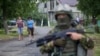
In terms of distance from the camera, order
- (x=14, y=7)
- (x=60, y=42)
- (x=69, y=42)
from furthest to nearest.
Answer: (x=14, y=7) < (x=69, y=42) < (x=60, y=42)

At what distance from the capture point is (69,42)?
184 inches

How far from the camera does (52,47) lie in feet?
15.3

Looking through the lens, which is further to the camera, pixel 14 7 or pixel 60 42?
pixel 14 7

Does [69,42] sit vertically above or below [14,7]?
above

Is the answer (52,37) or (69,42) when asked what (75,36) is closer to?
(69,42)

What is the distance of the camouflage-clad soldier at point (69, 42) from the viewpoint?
15.2 ft

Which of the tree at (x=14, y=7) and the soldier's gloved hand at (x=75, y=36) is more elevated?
the soldier's gloved hand at (x=75, y=36)

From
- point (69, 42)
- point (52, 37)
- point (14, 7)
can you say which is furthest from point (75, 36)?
point (14, 7)

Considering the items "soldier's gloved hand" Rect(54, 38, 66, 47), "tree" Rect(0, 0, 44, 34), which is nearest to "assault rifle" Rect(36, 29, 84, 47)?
"soldier's gloved hand" Rect(54, 38, 66, 47)

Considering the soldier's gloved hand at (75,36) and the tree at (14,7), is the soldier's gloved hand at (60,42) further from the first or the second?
the tree at (14,7)

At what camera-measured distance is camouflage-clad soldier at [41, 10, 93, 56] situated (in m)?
4.62

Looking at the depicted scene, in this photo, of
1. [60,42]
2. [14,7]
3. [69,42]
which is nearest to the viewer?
[60,42]

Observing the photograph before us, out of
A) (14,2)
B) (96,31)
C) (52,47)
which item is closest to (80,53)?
(52,47)

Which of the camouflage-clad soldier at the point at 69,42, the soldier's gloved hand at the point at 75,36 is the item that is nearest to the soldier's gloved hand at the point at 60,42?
the camouflage-clad soldier at the point at 69,42
